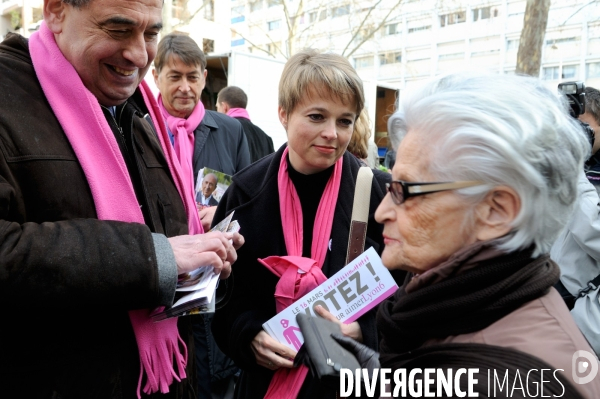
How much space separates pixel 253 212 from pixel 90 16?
979 mm

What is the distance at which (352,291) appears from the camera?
2072 mm

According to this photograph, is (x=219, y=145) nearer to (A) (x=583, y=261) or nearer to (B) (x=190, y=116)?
(B) (x=190, y=116)

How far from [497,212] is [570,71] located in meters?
49.4

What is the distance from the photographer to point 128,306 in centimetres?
155

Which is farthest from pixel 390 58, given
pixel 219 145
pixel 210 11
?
pixel 219 145

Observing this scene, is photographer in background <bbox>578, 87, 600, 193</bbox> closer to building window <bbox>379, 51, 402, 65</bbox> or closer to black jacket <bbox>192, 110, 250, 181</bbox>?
black jacket <bbox>192, 110, 250, 181</bbox>

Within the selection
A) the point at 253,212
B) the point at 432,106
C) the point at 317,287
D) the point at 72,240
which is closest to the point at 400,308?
the point at 432,106

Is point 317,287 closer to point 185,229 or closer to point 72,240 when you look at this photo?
point 185,229

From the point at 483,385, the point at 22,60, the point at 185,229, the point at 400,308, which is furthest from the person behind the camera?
the point at 185,229

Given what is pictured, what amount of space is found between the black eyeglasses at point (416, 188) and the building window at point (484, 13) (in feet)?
162

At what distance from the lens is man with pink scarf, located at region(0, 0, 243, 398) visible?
1.46 metres

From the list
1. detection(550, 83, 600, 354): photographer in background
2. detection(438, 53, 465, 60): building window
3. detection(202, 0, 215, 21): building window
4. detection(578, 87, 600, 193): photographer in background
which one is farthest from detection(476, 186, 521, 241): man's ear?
detection(438, 53, 465, 60): building window

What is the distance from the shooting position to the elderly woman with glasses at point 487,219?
4.03 feet

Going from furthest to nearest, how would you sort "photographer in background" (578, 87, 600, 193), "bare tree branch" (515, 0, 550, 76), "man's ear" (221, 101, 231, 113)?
"bare tree branch" (515, 0, 550, 76), "man's ear" (221, 101, 231, 113), "photographer in background" (578, 87, 600, 193)
